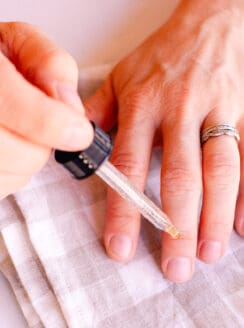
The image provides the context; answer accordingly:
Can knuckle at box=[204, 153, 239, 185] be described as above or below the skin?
below

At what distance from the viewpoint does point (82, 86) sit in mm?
704

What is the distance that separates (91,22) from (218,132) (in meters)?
0.35

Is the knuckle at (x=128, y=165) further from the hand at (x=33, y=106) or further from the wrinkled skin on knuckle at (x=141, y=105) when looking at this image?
the hand at (x=33, y=106)

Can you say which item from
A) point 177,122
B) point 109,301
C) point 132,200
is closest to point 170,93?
point 177,122

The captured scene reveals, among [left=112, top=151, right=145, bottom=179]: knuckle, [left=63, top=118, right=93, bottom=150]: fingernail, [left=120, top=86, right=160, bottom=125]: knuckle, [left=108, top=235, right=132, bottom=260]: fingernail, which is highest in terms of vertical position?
[left=63, top=118, right=93, bottom=150]: fingernail

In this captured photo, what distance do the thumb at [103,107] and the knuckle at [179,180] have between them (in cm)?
14

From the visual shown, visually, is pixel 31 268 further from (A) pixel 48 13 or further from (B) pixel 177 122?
(A) pixel 48 13

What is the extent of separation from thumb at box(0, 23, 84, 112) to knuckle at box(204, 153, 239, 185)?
0.25 metres

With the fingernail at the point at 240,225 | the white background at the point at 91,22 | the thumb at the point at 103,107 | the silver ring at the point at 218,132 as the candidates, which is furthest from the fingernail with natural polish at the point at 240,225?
the white background at the point at 91,22

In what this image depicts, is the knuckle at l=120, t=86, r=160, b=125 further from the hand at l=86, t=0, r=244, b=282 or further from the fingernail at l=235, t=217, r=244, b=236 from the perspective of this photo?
the fingernail at l=235, t=217, r=244, b=236

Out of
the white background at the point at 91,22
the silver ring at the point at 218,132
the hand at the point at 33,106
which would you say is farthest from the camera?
the white background at the point at 91,22

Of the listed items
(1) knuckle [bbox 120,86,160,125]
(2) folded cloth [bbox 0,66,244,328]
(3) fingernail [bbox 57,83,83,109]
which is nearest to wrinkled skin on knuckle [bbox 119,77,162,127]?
(1) knuckle [bbox 120,86,160,125]

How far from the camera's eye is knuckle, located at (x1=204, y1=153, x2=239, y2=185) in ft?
1.96

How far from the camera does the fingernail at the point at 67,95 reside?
40 cm
